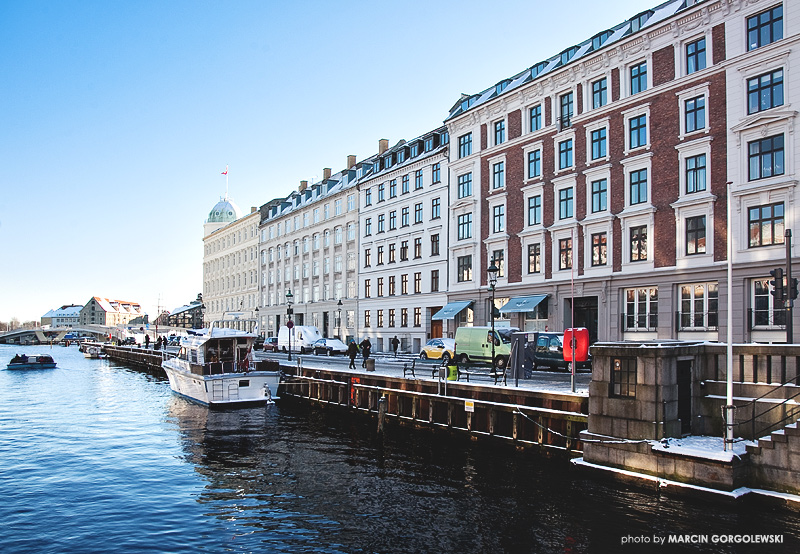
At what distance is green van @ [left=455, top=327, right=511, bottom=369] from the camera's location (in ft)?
109

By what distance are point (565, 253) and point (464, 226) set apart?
10947 millimetres

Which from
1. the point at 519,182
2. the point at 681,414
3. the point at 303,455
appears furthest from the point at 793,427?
the point at 519,182

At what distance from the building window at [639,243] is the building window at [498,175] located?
11933 millimetres

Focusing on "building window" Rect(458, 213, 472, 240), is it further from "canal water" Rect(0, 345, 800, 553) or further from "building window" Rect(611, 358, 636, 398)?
"building window" Rect(611, 358, 636, 398)

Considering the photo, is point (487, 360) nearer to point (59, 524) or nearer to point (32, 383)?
point (59, 524)

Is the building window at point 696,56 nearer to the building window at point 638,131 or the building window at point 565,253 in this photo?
the building window at point 638,131

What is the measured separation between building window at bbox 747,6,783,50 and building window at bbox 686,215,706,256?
8.93 m

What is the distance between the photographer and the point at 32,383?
5400 cm

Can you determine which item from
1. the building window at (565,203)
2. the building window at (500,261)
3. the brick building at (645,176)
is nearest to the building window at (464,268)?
the brick building at (645,176)

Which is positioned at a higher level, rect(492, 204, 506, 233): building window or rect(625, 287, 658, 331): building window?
rect(492, 204, 506, 233): building window

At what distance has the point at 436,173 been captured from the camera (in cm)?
5425

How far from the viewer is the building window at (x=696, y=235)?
3325 centimetres

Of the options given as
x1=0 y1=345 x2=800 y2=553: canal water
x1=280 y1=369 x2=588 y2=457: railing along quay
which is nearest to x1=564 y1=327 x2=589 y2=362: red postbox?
x1=280 y1=369 x2=588 y2=457: railing along quay

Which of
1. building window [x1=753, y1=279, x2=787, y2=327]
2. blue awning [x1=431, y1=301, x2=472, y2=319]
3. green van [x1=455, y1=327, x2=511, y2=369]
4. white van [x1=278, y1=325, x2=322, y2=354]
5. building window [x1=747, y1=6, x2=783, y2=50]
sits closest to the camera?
building window [x1=753, y1=279, x2=787, y2=327]
